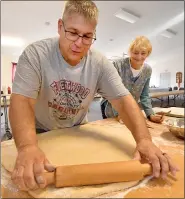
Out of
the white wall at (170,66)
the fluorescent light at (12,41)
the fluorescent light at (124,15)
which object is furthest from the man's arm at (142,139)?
the fluorescent light at (12,41)

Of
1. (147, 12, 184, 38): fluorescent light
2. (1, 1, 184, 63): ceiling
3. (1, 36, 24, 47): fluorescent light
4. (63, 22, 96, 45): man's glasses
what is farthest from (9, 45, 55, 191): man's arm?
(1, 36, 24, 47): fluorescent light

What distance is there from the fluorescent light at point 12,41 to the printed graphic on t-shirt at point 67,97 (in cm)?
384

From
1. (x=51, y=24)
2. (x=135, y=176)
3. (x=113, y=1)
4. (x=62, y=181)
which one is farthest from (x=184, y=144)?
(x=51, y=24)

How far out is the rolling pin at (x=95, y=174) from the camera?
32 centimetres

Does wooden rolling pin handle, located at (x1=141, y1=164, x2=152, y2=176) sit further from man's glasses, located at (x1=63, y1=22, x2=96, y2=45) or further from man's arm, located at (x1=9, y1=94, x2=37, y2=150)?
man's glasses, located at (x1=63, y1=22, x2=96, y2=45)

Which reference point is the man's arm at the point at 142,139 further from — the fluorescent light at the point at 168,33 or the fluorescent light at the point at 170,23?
the fluorescent light at the point at 170,23

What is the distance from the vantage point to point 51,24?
10.9ft

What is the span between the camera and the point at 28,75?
50cm

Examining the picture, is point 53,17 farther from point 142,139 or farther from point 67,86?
point 142,139

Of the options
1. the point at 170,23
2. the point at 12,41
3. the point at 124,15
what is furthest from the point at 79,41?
the point at 12,41

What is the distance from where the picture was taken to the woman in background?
813 mm

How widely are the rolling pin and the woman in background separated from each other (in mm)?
480

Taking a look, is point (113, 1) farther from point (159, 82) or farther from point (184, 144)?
point (184, 144)

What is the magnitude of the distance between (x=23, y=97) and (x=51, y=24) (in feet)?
10.6
